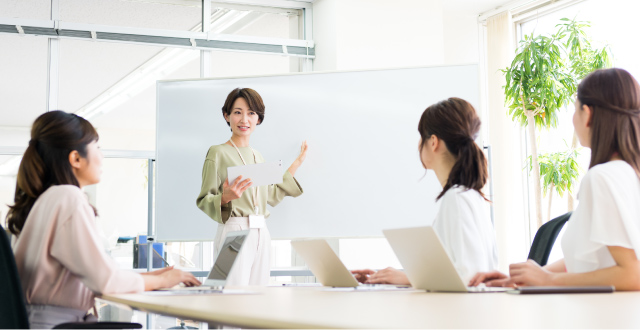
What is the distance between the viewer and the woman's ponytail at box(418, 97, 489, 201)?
7.15 ft

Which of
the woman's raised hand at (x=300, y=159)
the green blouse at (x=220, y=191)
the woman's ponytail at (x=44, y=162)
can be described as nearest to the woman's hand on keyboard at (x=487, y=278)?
the woman's ponytail at (x=44, y=162)

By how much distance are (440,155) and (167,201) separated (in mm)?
2833

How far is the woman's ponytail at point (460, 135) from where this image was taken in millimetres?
2180

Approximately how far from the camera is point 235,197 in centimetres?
382

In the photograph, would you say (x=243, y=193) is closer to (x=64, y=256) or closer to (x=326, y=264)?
(x=326, y=264)

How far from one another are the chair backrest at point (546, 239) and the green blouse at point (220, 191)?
1.90 m

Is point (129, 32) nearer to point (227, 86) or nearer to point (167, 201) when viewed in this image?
point (227, 86)

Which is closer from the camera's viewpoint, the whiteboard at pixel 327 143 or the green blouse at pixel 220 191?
the green blouse at pixel 220 191

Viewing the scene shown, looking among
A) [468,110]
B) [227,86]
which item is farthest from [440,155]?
[227,86]

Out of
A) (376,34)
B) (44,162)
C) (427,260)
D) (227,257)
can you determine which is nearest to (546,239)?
(427,260)

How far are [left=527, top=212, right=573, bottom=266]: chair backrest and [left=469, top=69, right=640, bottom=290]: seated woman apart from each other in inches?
21.3

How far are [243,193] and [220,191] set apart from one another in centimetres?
18

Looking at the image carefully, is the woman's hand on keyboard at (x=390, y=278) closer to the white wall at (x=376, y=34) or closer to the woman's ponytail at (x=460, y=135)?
the woman's ponytail at (x=460, y=135)

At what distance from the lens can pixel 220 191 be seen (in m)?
4.04
